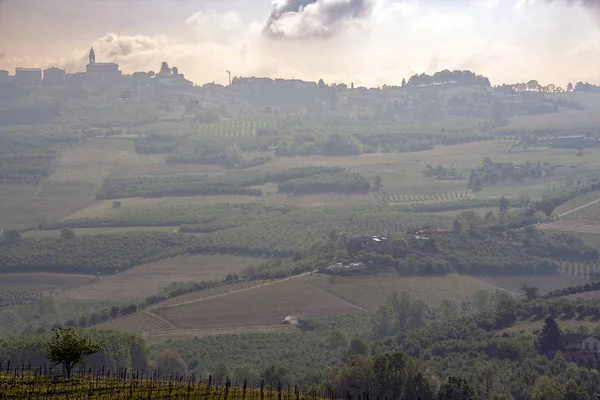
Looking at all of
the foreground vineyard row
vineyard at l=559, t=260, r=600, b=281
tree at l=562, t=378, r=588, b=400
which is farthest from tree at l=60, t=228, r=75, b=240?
tree at l=562, t=378, r=588, b=400

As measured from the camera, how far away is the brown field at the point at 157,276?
9575 cm

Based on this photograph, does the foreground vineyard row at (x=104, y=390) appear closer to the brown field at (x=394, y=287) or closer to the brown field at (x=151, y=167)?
the brown field at (x=394, y=287)

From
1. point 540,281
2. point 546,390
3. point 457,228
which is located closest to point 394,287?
point 540,281

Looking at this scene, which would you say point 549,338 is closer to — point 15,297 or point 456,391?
point 456,391

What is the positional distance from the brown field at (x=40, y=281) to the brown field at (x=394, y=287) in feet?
83.8

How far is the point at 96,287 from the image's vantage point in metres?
99.3

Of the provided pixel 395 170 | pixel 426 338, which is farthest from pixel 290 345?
pixel 395 170

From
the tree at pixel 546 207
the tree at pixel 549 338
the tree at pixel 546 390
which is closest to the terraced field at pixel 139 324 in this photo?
the tree at pixel 549 338

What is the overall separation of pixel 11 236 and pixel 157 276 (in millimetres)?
25226

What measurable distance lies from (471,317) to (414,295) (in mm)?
15649

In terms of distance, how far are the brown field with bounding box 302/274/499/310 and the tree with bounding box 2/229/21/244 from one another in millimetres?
42912

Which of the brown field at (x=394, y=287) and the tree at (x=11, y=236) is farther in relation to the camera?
the tree at (x=11, y=236)

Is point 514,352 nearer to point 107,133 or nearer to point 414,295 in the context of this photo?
point 414,295

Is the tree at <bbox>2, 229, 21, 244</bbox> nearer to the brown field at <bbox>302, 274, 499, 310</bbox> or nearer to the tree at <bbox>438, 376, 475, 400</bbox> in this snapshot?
the brown field at <bbox>302, 274, 499, 310</bbox>
